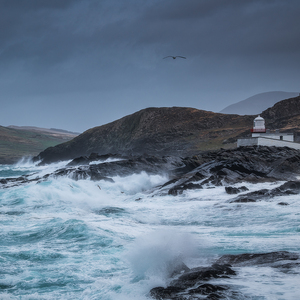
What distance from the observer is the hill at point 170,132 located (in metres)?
48.0

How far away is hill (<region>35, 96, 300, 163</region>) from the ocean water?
30145 mm

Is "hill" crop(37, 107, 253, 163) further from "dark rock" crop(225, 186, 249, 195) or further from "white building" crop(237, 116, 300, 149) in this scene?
"dark rock" crop(225, 186, 249, 195)

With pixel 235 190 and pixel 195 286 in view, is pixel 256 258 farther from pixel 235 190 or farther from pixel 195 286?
pixel 235 190

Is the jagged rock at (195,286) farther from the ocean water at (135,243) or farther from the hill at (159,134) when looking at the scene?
the hill at (159,134)

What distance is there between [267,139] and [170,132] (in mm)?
29815

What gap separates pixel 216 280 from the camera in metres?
5.15

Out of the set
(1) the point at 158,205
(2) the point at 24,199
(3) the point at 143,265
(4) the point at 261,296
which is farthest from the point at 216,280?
(2) the point at 24,199

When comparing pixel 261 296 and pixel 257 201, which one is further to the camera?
pixel 257 201

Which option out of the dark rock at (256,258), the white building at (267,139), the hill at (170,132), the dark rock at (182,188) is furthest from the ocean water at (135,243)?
the hill at (170,132)

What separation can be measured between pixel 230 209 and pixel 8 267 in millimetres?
7623

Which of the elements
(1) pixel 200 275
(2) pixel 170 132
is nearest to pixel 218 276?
(1) pixel 200 275

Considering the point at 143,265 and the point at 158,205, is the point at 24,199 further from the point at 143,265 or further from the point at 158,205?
the point at 143,265

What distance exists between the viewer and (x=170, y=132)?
60406 mm

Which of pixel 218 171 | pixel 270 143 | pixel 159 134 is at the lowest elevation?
pixel 218 171
